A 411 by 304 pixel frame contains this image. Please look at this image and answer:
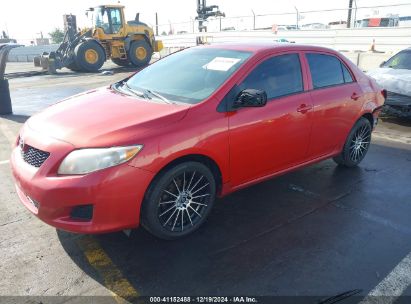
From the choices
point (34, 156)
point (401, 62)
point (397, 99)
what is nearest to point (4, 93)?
point (34, 156)

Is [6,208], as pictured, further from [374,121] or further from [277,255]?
[374,121]

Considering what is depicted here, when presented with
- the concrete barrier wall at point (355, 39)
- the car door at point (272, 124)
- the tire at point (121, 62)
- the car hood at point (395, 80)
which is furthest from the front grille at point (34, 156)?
the tire at point (121, 62)

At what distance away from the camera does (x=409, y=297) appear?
109 inches

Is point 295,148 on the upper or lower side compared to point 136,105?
lower

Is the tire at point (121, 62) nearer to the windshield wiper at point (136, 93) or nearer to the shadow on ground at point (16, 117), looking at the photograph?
the shadow on ground at point (16, 117)

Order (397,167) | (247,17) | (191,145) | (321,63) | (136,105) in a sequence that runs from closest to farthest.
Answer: (191,145) → (136,105) → (321,63) → (397,167) → (247,17)

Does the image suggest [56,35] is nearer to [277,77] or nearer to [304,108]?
[277,77]

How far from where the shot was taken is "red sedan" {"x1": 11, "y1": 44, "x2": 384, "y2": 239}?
9.49 ft

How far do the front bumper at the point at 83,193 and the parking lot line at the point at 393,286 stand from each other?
1837 millimetres

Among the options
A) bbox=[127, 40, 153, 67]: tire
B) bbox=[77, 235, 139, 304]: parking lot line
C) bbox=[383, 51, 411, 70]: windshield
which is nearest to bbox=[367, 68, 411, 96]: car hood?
bbox=[383, 51, 411, 70]: windshield

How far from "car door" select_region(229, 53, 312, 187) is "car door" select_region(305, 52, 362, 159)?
187 mm

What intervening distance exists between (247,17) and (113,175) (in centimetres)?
2435

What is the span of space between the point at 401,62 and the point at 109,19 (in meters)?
14.8

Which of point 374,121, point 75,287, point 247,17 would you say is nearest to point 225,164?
point 75,287
